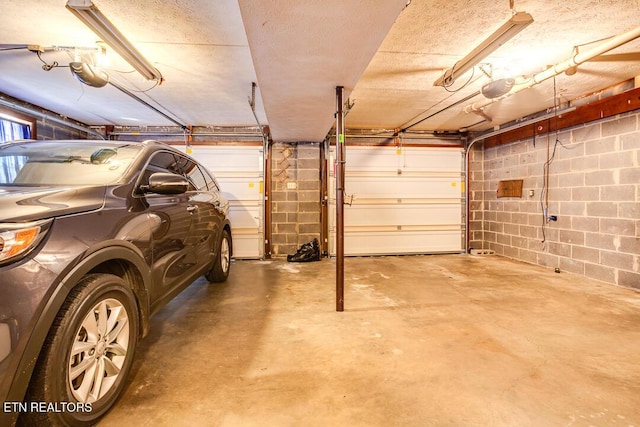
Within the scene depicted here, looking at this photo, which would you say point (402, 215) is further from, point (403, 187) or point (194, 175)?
point (194, 175)

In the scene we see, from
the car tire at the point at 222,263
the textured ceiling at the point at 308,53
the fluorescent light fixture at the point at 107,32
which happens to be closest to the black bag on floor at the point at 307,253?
the car tire at the point at 222,263

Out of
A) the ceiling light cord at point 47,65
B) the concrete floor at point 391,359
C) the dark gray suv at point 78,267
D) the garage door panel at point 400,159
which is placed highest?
the ceiling light cord at point 47,65

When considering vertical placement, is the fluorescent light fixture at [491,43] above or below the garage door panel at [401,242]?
above

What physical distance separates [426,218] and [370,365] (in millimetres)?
4668

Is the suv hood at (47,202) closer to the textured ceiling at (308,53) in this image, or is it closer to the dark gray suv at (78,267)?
the dark gray suv at (78,267)

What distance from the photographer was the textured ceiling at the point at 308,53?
2078 millimetres

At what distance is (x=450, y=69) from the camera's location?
124 inches

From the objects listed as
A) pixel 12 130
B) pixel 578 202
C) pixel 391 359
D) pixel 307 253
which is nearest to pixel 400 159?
pixel 307 253

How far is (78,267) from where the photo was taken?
4.14 feet

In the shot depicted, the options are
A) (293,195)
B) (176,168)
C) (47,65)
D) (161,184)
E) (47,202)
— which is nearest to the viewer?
(47,202)

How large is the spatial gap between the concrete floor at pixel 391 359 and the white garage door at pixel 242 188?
2098mm

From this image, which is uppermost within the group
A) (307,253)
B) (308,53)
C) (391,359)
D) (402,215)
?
(308,53)

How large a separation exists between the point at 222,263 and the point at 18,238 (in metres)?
2.91

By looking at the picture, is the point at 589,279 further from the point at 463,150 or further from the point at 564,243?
the point at 463,150
